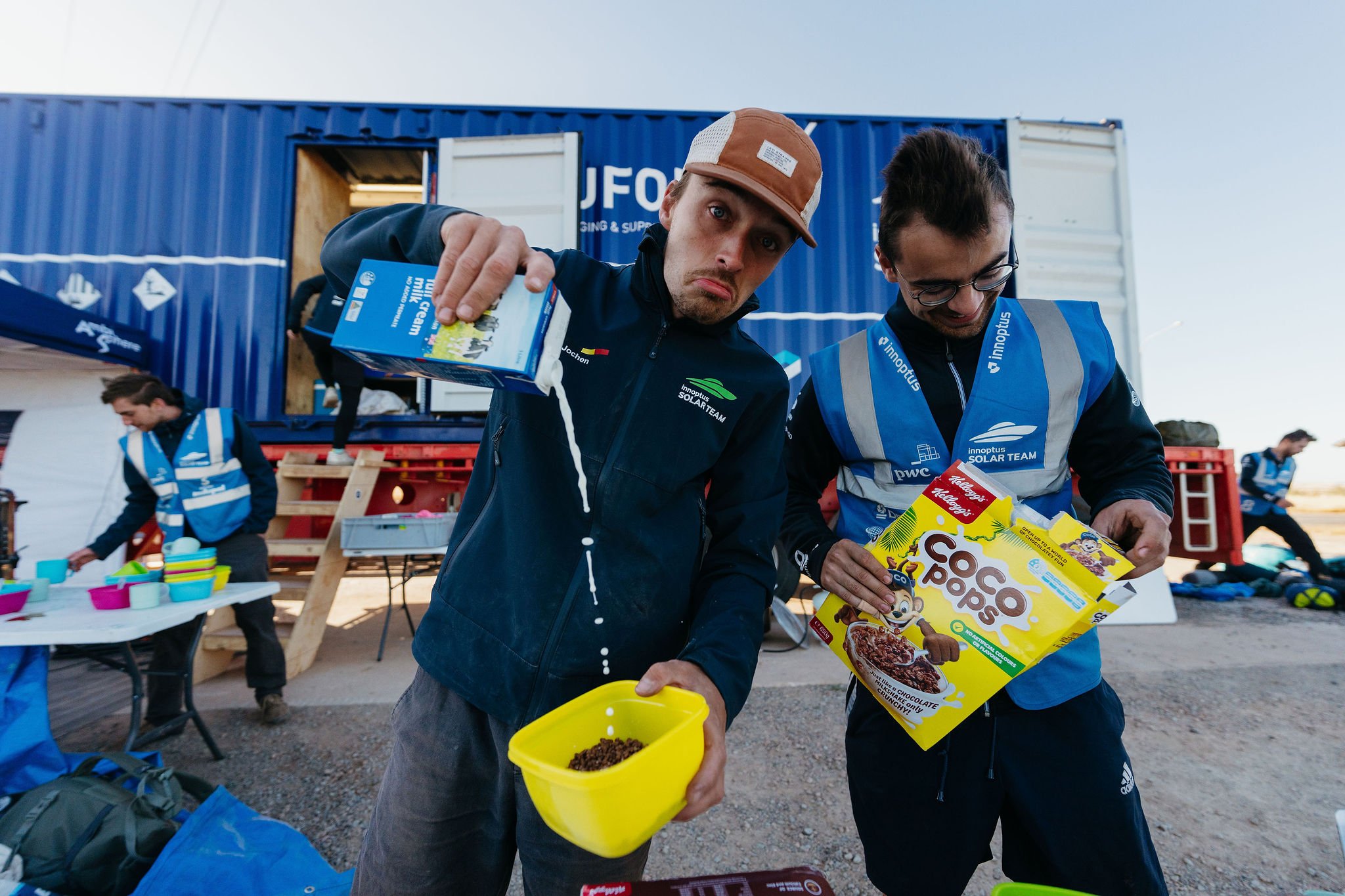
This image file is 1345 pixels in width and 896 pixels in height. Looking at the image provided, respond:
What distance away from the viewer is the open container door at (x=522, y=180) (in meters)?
5.14

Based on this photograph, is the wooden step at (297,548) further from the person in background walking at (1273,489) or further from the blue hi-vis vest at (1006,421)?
the person in background walking at (1273,489)

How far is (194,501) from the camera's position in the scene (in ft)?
11.5

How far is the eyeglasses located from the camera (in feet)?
4.15

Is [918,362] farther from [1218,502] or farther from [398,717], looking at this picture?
[1218,502]

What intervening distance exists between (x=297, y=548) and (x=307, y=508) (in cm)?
29

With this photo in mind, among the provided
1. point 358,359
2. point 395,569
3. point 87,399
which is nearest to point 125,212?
point 87,399

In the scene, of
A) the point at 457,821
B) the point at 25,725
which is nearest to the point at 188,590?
the point at 25,725

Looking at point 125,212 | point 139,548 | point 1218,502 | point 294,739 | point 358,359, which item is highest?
point 125,212

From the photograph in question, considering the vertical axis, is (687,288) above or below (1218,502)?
above

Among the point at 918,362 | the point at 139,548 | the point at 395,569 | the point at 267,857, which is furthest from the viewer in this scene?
the point at 395,569

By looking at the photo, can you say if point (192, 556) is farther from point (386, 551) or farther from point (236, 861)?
point (236, 861)

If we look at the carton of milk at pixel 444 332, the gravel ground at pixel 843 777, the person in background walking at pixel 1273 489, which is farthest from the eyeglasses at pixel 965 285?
the person in background walking at pixel 1273 489

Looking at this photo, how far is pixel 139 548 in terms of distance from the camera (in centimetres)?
484

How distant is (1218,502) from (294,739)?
23.8 feet
